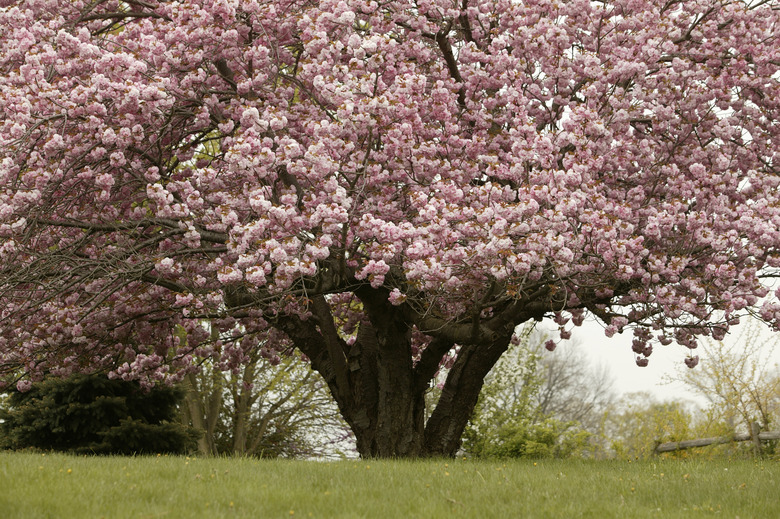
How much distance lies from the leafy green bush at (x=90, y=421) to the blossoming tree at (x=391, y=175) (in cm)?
68

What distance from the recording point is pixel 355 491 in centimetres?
695

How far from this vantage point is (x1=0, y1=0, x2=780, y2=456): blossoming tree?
916cm

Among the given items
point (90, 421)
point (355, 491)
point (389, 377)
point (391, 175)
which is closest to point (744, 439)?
point (389, 377)

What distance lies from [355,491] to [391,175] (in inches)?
185

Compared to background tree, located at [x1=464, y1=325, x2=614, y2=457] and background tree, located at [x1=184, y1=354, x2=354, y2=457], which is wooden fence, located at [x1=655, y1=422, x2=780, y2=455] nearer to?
background tree, located at [x1=464, y1=325, x2=614, y2=457]

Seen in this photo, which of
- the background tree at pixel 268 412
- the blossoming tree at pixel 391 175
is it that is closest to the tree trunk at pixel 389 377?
the blossoming tree at pixel 391 175

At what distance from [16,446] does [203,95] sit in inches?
276

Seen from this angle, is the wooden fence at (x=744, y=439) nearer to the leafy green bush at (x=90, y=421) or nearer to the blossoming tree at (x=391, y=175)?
the blossoming tree at (x=391, y=175)

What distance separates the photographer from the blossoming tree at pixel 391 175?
916 centimetres

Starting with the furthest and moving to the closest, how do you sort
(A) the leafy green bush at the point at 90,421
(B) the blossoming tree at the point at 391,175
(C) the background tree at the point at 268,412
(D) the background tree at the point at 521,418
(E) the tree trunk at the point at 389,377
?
(C) the background tree at the point at 268,412 → (D) the background tree at the point at 521,418 → (A) the leafy green bush at the point at 90,421 → (E) the tree trunk at the point at 389,377 → (B) the blossoming tree at the point at 391,175

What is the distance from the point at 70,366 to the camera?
493 inches

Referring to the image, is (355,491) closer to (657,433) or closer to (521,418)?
(521,418)

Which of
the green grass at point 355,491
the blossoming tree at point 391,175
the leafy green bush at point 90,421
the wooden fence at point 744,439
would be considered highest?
the blossoming tree at point 391,175

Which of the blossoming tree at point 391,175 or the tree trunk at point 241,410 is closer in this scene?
the blossoming tree at point 391,175
